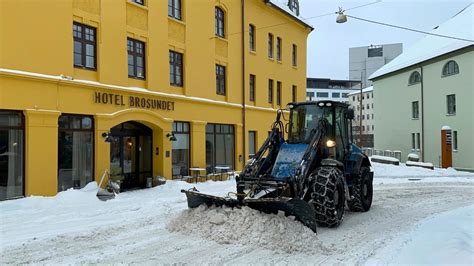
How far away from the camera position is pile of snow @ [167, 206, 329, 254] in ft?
23.1

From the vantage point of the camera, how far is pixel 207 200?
8.33m

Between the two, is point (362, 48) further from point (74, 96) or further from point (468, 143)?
point (74, 96)

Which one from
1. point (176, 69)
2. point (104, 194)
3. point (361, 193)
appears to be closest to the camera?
point (361, 193)

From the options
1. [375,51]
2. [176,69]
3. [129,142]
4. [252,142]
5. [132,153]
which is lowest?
[132,153]

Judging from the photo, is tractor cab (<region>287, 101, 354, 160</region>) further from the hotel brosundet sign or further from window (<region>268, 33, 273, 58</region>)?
window (<region>268, 33, 273, 58</region>)

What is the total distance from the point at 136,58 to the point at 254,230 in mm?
10128

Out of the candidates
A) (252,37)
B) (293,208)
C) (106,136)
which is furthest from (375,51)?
(293,208)

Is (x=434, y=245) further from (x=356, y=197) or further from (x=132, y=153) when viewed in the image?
(x=132, y=153)

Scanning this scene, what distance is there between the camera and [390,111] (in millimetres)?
39625

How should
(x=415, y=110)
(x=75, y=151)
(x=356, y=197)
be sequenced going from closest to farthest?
(x=356, y=197), (x=75, y=151), (x=415, y=110)

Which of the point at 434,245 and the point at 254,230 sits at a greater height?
the point at 254,230

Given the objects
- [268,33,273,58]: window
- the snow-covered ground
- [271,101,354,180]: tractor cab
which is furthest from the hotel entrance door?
[268,33,273,58]: window

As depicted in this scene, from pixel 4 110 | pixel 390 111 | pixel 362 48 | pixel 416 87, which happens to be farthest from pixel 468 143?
pixel 362 48

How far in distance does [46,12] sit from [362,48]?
98531mm
